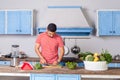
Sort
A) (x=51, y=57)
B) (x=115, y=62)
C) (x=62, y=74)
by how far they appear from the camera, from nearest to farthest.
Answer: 1. (x=62, y=74)
2. (x=51, y=57)
3. (x=115, y=62)

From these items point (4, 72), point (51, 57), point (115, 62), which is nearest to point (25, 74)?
point (4, 72)

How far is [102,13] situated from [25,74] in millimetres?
3123

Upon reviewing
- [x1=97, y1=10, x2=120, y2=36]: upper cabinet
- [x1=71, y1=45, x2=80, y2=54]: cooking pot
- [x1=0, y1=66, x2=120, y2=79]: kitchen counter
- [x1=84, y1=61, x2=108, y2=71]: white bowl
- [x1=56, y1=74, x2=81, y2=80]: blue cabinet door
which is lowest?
[x1=56, y1=74, x2=81, y2=80]: blue cabinet door

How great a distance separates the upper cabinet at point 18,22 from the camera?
5703 millimetres

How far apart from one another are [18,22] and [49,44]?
6.04 ft

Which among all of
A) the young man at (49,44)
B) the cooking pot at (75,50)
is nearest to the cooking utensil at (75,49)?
the cooking pot at (75,50)

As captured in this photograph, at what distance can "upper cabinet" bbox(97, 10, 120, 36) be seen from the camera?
5.60 meters

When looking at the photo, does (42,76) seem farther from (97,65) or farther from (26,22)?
(26,22)

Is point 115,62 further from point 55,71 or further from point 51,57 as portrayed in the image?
point 55,71

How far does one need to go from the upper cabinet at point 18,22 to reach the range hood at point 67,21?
0.31 metres

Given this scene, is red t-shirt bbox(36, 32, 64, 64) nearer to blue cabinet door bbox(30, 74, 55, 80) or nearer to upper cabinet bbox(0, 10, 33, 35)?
blue cabinet door bbox(30, 74, 55, 80)

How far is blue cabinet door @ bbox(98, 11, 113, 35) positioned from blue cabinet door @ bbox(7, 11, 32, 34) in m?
1.61

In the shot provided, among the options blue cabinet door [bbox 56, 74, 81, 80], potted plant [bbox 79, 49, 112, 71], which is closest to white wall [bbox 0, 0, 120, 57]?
potted plant [bbox 79, 49, 112, 71]

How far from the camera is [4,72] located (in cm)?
309
